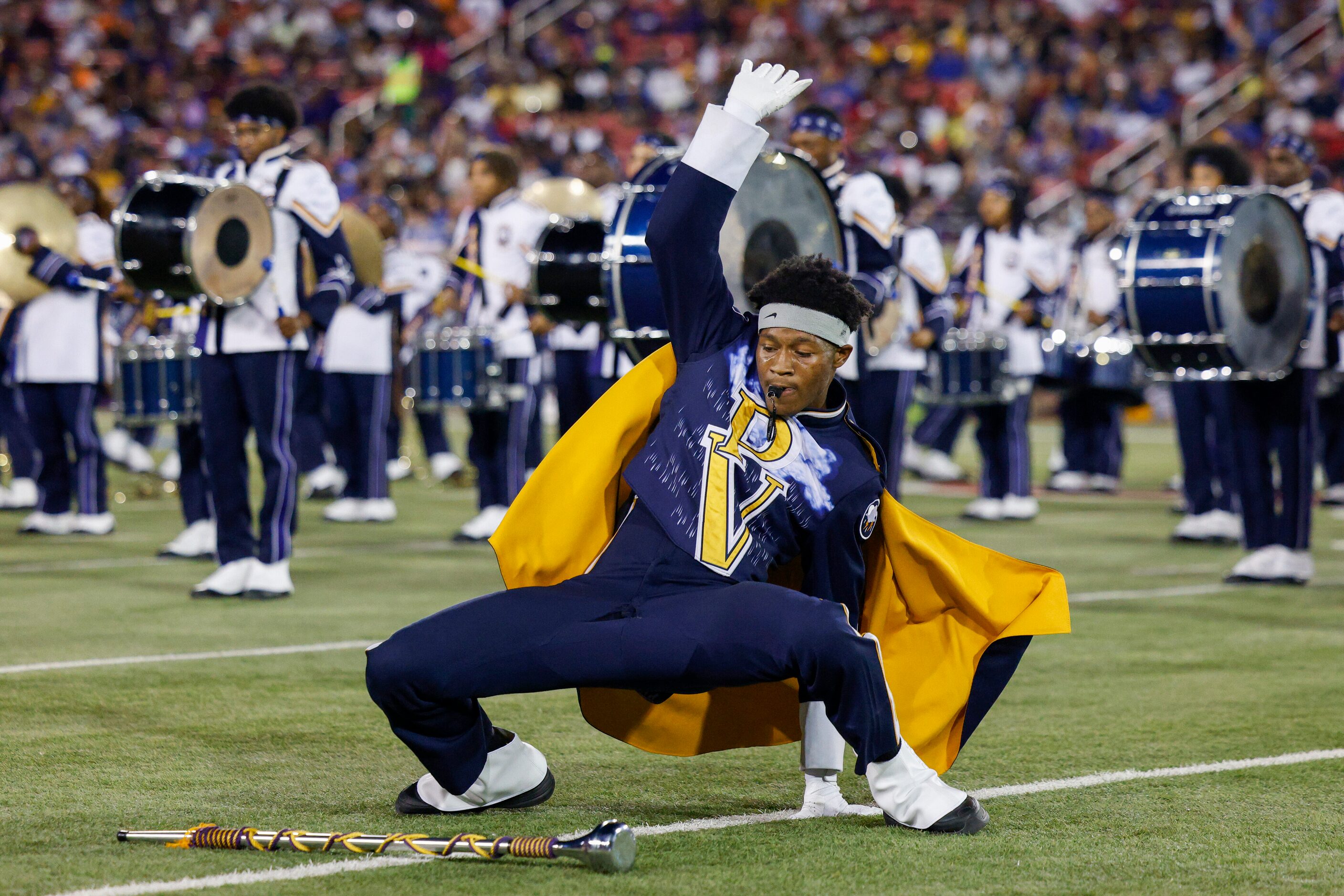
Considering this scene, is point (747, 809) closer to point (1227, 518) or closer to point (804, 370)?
point (804, 370)

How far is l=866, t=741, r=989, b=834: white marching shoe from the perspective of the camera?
4012 millimetres

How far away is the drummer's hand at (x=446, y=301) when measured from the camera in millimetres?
10555

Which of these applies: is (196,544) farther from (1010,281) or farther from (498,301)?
(1010,281)

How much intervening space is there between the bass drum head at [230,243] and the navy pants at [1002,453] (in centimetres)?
552

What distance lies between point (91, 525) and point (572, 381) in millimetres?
2904

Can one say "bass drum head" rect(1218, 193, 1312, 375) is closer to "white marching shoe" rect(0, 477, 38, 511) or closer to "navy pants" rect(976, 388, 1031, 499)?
"navy pants" rect(976, 388, 1031, 499)

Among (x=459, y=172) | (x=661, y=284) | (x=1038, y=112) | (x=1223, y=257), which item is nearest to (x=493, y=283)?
(x=1223, y=257)

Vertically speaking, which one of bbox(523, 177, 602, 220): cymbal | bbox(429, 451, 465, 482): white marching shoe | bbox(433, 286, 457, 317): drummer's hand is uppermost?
bbox(523, 177, 602, 220): cymbal

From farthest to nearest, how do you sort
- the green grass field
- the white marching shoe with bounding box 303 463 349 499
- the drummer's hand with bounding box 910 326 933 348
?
1. the white marching shoe with bounding box 303 463 349 499
2. the drummer's hand with bounding box 910 326 933 348
3. the green grass field

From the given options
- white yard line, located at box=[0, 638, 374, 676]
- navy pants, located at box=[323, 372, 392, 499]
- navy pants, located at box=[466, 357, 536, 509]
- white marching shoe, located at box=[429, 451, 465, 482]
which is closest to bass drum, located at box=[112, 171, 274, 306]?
white yard line, located at box=[0, 638, 374, 676]

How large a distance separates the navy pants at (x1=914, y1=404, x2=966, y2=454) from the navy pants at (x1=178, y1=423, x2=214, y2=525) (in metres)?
6.61

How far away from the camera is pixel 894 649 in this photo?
423cm

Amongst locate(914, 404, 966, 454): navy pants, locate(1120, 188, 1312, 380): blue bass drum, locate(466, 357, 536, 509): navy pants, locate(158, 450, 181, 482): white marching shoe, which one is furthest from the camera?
locate(914, 404, 966, 454): navy pants

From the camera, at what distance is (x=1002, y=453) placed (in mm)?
11719
